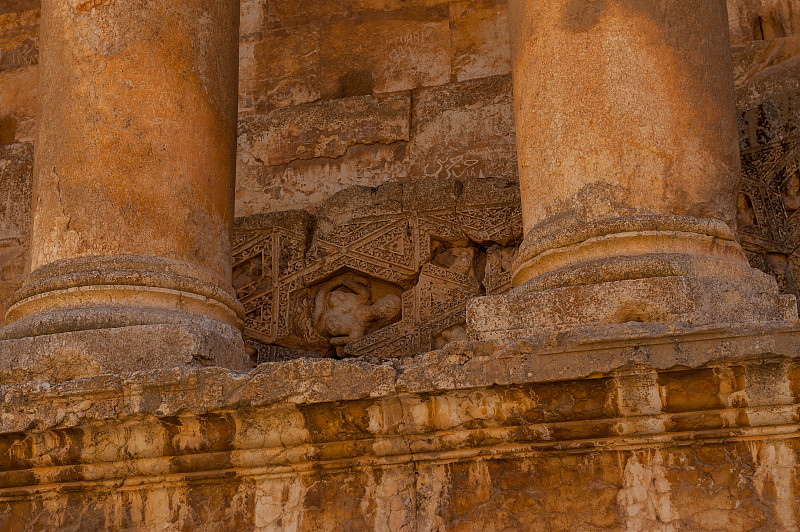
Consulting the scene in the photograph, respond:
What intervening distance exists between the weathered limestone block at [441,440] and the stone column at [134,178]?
44 cm

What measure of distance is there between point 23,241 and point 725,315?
5.66m

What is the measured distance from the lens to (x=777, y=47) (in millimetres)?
7215

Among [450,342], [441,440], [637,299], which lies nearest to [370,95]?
[450,342]

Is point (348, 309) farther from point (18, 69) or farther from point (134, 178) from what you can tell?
point (18, 69)

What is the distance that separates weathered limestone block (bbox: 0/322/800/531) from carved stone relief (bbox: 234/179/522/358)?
257 centimetres

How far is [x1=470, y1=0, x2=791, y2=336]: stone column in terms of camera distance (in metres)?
4.17

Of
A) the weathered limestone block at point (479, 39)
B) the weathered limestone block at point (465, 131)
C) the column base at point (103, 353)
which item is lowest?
the column base at point (103, 353)

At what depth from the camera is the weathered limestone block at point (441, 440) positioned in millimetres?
3732

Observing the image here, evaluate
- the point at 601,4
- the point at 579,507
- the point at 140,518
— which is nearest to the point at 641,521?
the point at 579,507

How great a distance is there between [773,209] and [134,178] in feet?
12.6

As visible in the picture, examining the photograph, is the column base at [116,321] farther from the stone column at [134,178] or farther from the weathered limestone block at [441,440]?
the weathered limestone block at [441,440]

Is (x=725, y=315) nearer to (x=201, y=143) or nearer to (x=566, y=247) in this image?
(x=566, y=247)

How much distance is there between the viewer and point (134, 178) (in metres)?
4.93

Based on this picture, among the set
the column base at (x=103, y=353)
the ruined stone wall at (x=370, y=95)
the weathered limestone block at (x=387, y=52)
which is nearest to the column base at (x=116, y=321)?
the column base at (x=103, y=353)
